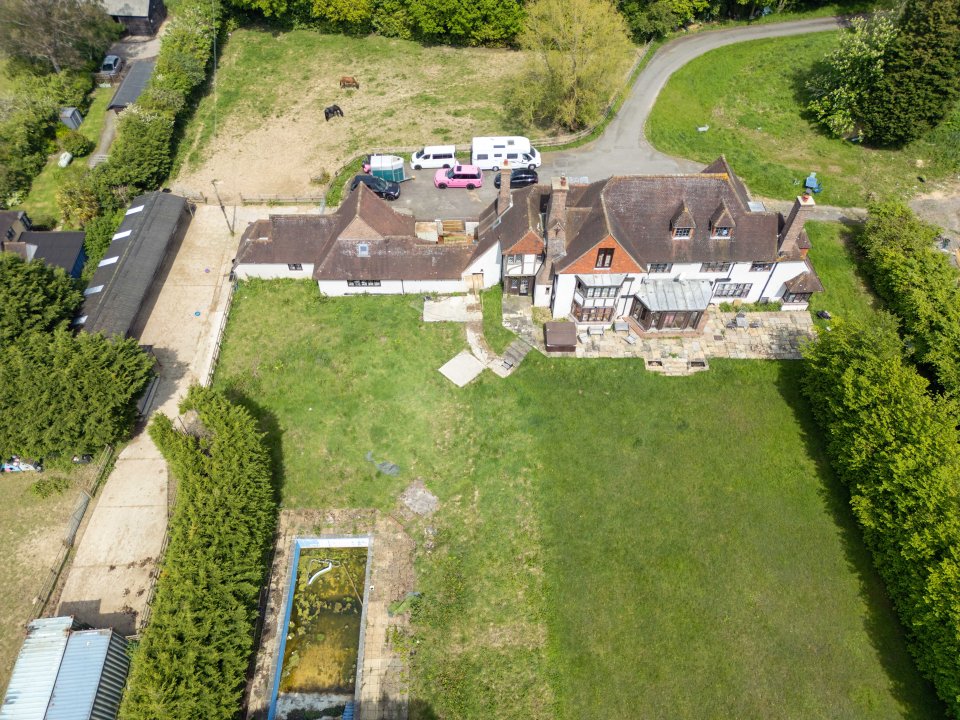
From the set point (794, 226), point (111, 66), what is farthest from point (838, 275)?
point (111, 66)

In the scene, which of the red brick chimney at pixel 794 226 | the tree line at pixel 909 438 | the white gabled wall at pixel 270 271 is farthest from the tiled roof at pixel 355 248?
the tree line at pixel 909 438

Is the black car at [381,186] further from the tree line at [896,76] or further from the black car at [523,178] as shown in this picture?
the tree line at [896,76]

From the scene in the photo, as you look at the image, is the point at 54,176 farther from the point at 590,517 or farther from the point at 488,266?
the point at 590,517

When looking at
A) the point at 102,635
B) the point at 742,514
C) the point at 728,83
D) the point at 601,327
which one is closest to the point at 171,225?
the point at 102,635

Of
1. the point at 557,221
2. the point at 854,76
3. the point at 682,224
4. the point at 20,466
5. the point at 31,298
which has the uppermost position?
the point at 854,76

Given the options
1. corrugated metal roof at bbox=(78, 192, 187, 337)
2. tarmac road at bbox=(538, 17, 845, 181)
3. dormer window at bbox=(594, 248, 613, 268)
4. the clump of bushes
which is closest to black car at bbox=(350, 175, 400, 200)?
tarmac road at bbox=(538, 17, 845, 181)

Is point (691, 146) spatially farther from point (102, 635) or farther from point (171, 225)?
point (102, 635)
